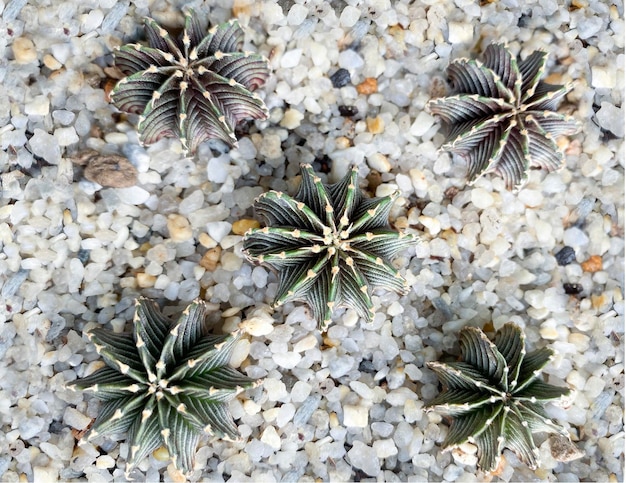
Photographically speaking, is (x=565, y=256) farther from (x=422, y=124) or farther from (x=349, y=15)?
(x=349, y=15)

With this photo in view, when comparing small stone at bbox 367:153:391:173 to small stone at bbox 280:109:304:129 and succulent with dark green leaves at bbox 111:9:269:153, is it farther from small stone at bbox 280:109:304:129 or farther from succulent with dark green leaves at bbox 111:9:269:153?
succulent with dark green leaves at bbox 111:9:269:153

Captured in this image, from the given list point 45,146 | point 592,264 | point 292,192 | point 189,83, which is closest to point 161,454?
point 292,192

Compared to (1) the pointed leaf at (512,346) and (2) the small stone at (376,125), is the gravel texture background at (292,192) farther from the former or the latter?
(1) the pointed leaf at (512,346)

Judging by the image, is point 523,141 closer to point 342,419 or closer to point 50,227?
point 342,419

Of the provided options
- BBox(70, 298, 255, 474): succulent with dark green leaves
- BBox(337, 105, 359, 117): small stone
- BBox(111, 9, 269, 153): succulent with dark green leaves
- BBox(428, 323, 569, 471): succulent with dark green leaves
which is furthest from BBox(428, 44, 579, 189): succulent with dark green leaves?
BBox(70, 298, 255, 474): succulent with dark green leaves

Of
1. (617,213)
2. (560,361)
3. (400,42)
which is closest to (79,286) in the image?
(400,42)

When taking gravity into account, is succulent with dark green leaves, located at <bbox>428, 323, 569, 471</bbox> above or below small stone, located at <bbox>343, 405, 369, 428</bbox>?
above
